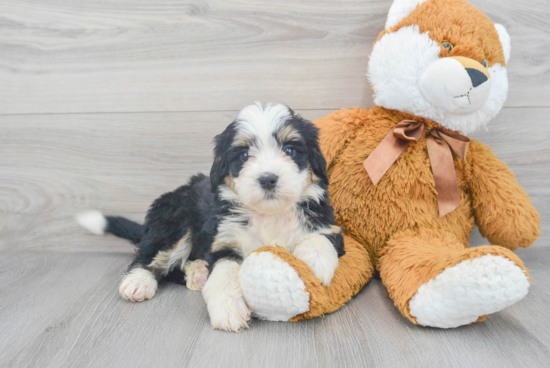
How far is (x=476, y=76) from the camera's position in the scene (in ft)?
4.21

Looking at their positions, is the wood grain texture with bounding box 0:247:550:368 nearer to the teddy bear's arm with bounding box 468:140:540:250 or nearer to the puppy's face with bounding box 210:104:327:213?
the teddy bear's arm with bounding box 468:140:540:250

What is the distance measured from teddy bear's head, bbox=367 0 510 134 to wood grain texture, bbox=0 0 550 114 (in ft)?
1.00

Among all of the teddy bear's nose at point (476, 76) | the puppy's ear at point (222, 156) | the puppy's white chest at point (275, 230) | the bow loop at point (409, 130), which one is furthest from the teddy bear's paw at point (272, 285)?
the teddy bear's nose at point (476, 76)

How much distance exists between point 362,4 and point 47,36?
1440 millimetres

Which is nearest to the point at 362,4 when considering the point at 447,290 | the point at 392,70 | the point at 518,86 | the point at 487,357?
the point at 392,70

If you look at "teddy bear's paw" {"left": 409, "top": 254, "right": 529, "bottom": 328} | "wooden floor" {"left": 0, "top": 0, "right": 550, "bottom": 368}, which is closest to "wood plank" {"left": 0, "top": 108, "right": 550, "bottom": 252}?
"wooden floor" {"left": 0, "top": 0, "right": 550, "bottom": 368}

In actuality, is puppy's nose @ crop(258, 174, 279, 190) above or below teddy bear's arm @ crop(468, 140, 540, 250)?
above

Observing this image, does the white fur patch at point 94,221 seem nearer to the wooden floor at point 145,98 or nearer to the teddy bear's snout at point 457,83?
the wooden floor at point 145,98

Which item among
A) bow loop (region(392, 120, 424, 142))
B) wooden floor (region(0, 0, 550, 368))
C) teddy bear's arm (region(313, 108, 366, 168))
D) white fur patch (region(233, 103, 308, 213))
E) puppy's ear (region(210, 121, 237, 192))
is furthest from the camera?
wooden floor (region(0, 0, 550, 368))

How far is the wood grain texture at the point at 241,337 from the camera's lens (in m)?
1.05

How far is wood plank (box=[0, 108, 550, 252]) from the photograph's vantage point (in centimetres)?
179

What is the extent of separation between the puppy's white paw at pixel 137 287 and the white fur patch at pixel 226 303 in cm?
34

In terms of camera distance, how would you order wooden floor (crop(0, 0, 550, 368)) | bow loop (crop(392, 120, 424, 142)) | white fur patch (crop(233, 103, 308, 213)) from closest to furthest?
white fur patch (crop(233, 103, 308, 213)) → bow loop (crop(392, 120, 424, 142)) → wooden floor (crop(0, 0, 550, 368))

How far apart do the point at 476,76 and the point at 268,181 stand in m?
0.78
